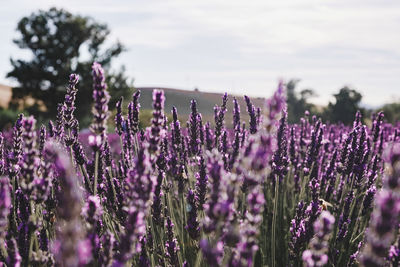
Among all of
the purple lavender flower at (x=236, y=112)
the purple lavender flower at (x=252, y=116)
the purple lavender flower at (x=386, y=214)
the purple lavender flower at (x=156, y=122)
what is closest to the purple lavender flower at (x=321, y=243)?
the purple lavender flower at (x=386, y=214)

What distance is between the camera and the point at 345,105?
2183 centimetres

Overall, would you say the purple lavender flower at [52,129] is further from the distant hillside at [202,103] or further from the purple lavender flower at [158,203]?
the purple lavender flower at [158,203]

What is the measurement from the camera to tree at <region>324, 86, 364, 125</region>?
2161cm

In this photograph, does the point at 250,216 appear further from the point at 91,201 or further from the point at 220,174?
the point at 91,201

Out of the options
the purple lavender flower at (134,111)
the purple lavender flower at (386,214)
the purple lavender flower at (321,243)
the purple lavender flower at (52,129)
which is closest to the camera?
the purple lavender flower at (386,214)

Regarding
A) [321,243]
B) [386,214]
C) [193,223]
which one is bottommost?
[193,223]

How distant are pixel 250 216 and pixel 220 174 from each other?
16cm

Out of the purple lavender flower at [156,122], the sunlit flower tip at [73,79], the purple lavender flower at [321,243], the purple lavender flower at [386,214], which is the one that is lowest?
the purple lavender flower at [321,243]

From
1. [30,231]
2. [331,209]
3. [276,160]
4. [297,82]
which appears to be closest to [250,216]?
[30,231]

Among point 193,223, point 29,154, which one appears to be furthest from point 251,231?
point 193,223

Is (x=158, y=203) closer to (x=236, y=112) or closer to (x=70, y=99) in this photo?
(x=70, y=99)

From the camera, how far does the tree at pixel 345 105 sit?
70.9 feet

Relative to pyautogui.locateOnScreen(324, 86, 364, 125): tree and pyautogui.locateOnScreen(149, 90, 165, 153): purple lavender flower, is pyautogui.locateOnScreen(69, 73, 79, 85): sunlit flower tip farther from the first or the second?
pyautogui.locateOnScreen(324, 86, 364, 125): tree

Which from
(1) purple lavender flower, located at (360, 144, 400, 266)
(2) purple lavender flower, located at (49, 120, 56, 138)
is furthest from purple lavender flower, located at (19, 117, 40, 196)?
(2) purple lavender flower, located at (49, 120, 56, 138)
